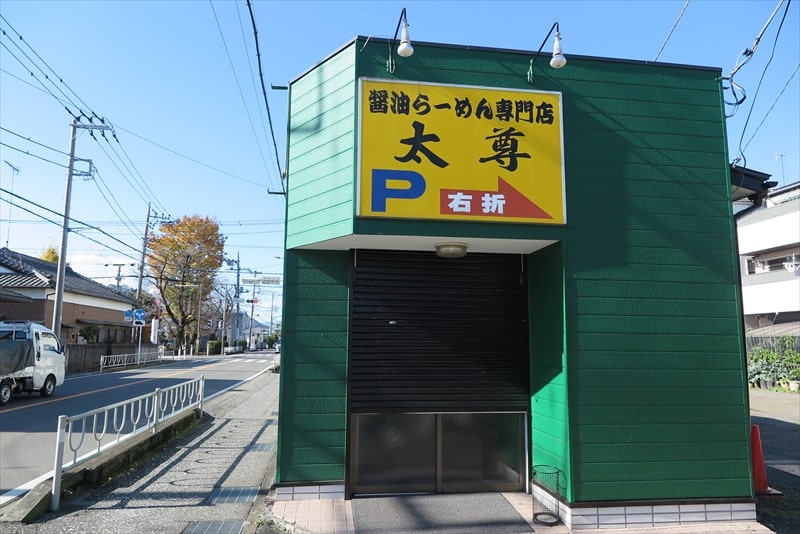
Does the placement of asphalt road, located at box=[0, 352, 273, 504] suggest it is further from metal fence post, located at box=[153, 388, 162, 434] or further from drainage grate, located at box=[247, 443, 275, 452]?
drainage grate, located at box=[247, 443, 275, 452]

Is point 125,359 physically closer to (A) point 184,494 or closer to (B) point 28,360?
(B) point 28,360

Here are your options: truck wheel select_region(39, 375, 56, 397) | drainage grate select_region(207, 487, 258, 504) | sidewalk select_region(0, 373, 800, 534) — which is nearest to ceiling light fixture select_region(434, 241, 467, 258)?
sidewalk select_region(0, 373, 800, 534)

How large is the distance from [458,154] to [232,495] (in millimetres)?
5052

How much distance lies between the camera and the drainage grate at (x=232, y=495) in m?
6.22

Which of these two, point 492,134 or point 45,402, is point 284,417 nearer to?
point 492,134

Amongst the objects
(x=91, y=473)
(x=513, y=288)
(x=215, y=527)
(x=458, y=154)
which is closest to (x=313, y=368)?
(x=215, y=527)

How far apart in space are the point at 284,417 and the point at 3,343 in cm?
1290

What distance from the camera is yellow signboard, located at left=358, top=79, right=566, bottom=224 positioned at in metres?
5.76

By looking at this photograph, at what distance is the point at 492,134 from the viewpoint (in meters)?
5.98

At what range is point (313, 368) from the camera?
6.10 meters

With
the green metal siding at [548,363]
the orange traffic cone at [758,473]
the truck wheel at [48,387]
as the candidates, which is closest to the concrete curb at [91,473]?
the green metal siding at [548,363]

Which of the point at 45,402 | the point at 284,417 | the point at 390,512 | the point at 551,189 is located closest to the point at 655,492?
the point at 390,512

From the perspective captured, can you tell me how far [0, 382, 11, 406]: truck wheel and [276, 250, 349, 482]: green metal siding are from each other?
12584mm

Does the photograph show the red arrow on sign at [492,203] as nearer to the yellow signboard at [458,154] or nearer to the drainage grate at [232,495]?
the yellow signboard at [458,154]
